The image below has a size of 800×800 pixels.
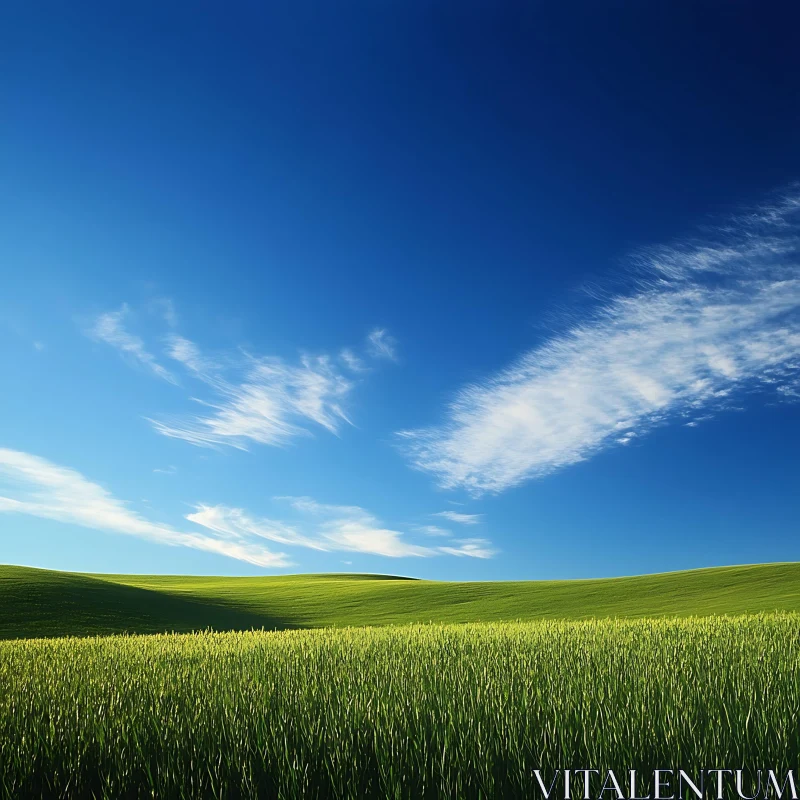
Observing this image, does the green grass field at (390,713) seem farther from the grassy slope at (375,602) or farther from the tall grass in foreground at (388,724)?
the grassy slope at (375,602)

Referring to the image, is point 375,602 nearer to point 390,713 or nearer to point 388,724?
point 390,713

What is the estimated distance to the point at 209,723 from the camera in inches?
168

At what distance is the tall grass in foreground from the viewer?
3.42 meters

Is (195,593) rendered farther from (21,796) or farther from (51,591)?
(21,796)

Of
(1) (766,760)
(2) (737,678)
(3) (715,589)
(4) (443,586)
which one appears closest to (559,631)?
(2) (737,678)

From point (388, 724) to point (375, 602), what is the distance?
106 ft

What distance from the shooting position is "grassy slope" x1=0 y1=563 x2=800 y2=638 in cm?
2631

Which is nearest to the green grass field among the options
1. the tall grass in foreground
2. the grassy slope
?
the tall grass in foreground

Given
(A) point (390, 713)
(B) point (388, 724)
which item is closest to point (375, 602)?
(A) point (390, 713)

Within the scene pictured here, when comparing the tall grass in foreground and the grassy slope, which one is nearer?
the tall grass in foreground

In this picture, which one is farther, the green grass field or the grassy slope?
the grassy slope

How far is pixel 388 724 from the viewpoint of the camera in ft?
12.9

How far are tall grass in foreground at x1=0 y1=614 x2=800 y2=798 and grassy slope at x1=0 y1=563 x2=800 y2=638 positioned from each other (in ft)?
70.0

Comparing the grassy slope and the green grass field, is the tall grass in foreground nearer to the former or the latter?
the green grass field
